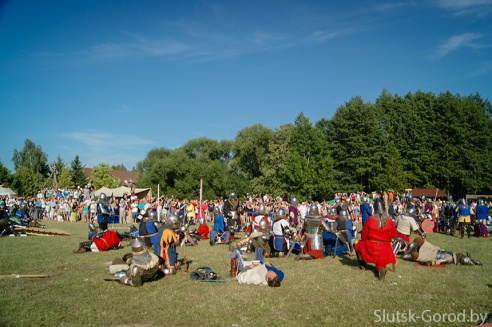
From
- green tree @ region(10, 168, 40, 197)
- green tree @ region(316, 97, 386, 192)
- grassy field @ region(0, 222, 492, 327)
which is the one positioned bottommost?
grassy field @ region(0, 222, 492, 327)

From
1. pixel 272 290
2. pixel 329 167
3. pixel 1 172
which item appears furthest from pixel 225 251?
pixel 1 172

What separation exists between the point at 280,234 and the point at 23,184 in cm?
5652

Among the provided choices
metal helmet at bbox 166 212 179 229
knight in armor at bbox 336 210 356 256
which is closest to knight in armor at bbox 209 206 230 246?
knight in armor at bbox 336 210 356 256

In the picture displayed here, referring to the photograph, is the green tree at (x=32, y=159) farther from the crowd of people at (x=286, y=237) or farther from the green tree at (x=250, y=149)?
the crowd of people at (x=286, y=237)

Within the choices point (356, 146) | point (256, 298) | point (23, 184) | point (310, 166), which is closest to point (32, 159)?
point (23, 184)

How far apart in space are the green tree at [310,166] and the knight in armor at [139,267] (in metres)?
41.4

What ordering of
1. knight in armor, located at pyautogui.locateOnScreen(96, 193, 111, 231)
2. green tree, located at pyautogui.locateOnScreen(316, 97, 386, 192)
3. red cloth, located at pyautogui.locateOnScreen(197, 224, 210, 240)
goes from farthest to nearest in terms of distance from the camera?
green tree, located at pyautogui.locateOnScreen(316, 97, 386, 192) < red cloth, located at pyautogui.locateOnScreen(197, 224, 210, 240) < knight in armor, located at pyautogui.locateOnScreen(96, 193, 111, 231)

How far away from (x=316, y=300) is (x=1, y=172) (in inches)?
2792

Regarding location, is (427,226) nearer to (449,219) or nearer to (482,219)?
(449,219)

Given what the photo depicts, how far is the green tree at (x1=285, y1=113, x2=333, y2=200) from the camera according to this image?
163ft

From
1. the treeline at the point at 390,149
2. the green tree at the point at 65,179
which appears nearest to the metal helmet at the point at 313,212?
the treeline at the point at 390,149

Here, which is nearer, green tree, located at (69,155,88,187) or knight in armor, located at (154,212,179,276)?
knight in armor, located at (154,212,179,276)

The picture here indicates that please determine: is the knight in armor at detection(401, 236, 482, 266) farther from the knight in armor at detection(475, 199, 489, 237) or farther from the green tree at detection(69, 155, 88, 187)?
the green tree at detection(69, 155, 88, 187)

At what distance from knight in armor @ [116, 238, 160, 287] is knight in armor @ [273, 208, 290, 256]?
4878mm
